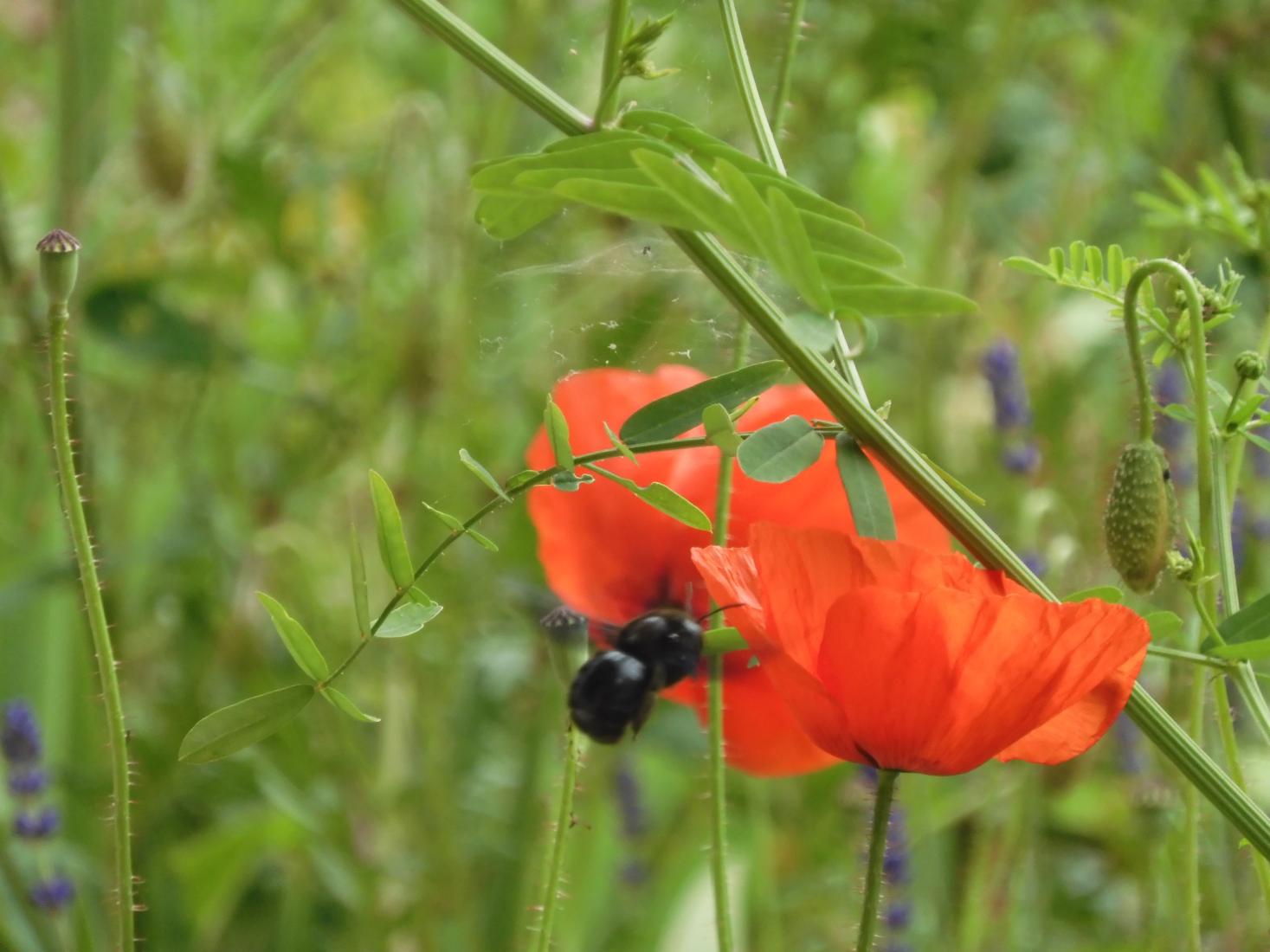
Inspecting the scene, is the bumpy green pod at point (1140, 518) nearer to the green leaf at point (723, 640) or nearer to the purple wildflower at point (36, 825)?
the green leaf at point (723, 640)

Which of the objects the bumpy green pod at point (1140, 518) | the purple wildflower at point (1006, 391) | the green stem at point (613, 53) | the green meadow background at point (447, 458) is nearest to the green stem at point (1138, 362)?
the bumpy green pod at point (1140, 518)

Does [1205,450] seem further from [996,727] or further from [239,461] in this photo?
[239,461]

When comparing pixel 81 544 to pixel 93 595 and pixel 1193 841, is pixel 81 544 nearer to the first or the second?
pixel 93 595

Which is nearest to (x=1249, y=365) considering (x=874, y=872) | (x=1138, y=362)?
(x=1138, y=362)

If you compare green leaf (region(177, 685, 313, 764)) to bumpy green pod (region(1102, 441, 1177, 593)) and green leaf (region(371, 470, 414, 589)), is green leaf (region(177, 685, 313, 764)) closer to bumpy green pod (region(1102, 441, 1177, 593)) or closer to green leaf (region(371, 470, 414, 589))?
green leaf (region(371, 470, 414, 589))

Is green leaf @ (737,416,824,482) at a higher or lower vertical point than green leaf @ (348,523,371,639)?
higher

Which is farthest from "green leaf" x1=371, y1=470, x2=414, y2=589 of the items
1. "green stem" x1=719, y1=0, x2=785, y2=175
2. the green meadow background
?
the green meadow background
